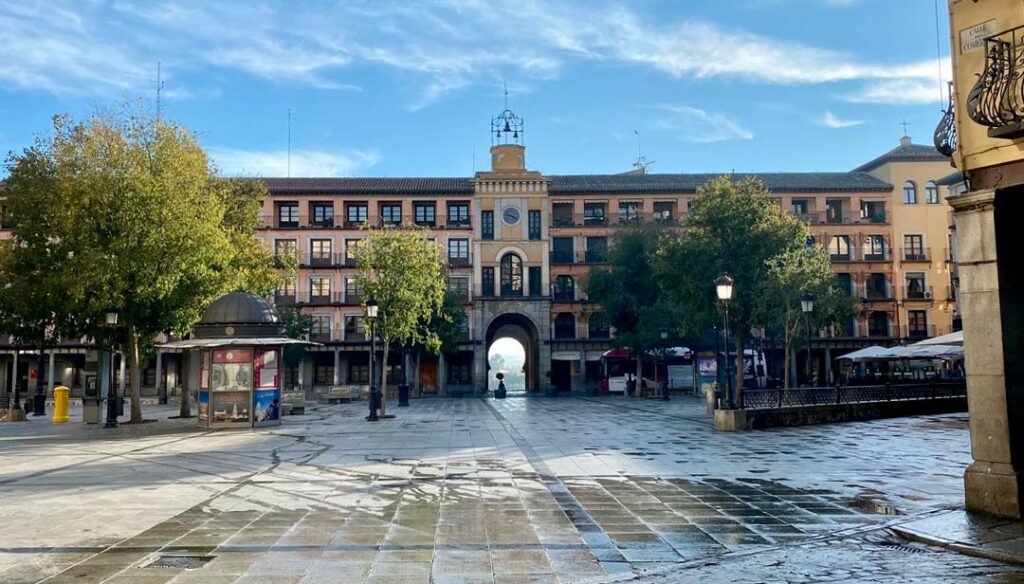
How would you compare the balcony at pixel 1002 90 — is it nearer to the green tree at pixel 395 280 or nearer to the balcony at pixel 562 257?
the green tree at pixel 395 280

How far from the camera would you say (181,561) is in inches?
273

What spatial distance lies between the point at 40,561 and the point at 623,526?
5.77 metres

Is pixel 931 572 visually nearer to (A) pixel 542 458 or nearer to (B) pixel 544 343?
(A) pixel 542 458

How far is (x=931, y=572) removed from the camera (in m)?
6.38

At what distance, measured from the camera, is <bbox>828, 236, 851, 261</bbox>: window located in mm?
58094

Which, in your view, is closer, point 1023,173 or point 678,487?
point 1023,173

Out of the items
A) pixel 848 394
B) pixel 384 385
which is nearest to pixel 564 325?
pixel 384 385

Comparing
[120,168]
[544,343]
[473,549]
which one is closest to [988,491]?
[473,549]

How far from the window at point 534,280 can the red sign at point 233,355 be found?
3481 centimetres

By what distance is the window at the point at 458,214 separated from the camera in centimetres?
5734

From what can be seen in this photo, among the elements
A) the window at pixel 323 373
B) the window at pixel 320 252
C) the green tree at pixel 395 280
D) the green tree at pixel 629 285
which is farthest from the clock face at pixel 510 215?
the green tree at pixel 395 280

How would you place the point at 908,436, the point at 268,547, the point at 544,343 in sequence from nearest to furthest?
the point at 268,547 < the point at 908,436 < the point at 544,343

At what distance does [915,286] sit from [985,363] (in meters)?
55.8

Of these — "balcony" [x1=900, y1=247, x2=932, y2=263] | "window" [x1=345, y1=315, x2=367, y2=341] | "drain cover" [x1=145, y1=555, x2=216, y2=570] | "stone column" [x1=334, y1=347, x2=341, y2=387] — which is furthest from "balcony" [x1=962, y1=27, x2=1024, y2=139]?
"balcony" [x1=900, y1=247, x2=932, y2=263]
